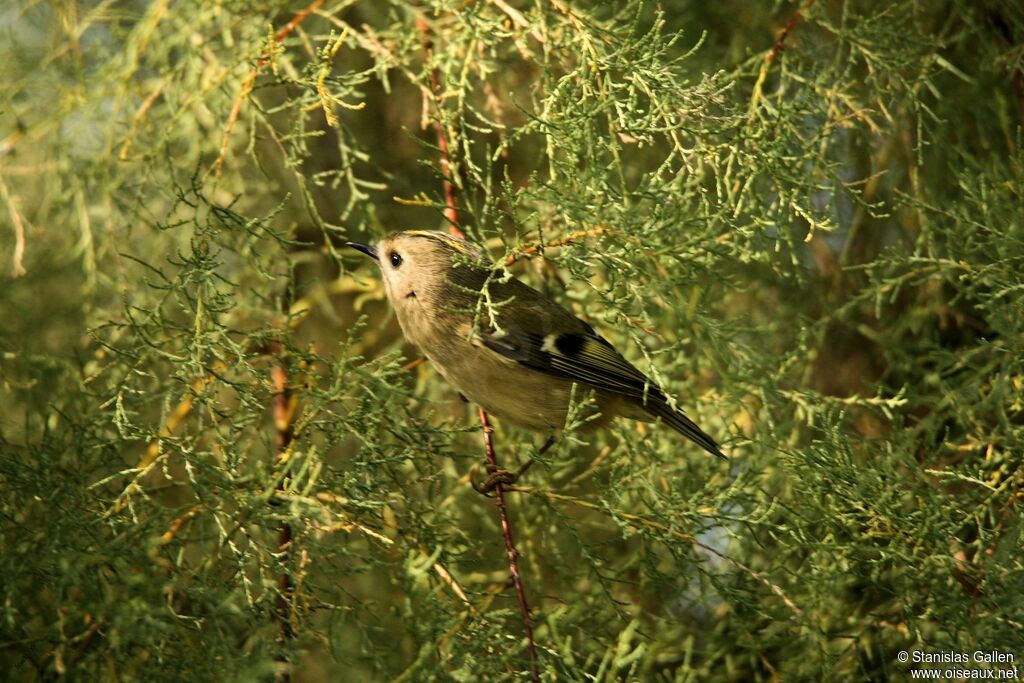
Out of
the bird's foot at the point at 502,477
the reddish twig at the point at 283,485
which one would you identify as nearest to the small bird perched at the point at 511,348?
the bird's foot at the point at 502,477

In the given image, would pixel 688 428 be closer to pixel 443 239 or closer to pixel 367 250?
pixel 443 239

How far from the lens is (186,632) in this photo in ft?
4.91

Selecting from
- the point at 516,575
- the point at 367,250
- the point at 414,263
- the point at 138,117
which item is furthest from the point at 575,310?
the point at 138,117

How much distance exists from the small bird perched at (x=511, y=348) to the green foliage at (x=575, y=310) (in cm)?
7

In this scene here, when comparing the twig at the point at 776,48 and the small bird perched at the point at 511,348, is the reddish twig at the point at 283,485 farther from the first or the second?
the twig at the point at 776,48

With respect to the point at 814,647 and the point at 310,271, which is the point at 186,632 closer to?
the point at 814,647

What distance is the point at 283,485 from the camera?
68.6 inches

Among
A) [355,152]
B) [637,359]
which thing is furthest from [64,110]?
[637,359]

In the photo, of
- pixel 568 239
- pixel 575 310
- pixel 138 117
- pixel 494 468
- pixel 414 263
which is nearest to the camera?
pixel 568 239

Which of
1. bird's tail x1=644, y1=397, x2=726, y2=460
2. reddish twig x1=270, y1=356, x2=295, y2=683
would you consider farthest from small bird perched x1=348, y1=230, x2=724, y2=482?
reddish twig x1=270, y1=356, x2=295, y2=683

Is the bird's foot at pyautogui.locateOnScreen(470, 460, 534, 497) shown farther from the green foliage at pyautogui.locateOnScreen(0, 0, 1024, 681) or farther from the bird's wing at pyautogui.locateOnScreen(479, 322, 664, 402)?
the bird's wing at pyautogui.locateOnScreen(479, 322, 664, 402)

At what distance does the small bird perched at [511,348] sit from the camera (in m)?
2.14

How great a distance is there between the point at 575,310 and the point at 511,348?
0.89 ft

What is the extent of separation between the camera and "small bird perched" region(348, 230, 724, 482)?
2.14 metres
